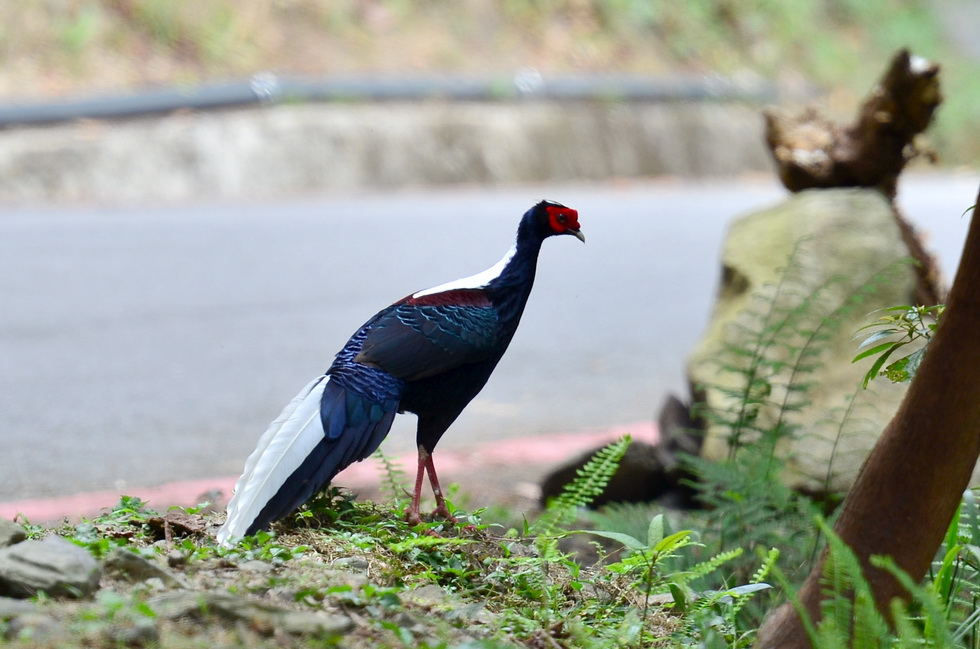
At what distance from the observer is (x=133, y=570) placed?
2729 mm

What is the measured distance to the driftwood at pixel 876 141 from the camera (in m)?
5.88

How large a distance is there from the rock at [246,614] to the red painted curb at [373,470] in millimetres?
1752

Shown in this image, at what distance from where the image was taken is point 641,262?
1042cm

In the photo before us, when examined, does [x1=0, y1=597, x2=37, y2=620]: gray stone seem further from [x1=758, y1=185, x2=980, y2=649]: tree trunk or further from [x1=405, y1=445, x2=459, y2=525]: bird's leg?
[x1=758, y1=185, x2=980, y2=649]: tree trunk

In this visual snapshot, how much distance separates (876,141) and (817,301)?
1059 mm

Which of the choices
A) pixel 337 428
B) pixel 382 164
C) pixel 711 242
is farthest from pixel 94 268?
pixel 337 428

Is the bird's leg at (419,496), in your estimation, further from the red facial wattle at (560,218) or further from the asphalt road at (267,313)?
the asphalt road at (267,313)

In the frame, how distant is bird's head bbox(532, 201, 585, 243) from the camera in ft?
11.4

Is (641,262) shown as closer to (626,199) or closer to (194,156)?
(626,199)

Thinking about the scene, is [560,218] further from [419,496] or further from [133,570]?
[133,570]

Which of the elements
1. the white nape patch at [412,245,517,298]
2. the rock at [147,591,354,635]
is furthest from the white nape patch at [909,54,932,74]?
the rock at [147,591,354,635]

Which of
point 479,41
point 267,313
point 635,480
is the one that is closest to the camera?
point 635,480

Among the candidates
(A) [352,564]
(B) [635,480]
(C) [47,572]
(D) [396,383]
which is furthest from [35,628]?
(B) [635,480]

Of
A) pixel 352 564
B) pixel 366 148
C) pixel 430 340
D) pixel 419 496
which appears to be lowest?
pixel 352 564
